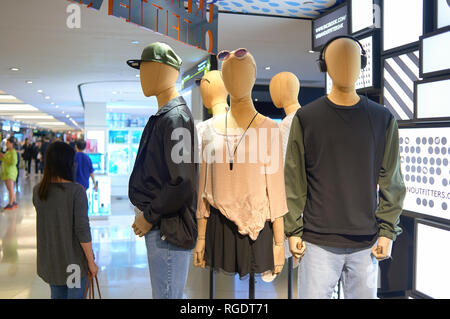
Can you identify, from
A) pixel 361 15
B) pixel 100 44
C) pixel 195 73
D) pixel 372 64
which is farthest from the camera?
pixel 195 73

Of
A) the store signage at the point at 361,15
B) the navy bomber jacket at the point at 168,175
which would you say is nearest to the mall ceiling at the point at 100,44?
the store signage at the point at 361,15

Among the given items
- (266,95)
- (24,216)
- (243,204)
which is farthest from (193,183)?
(266,95)

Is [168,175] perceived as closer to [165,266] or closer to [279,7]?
[165,266]

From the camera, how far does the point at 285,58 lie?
730 cm

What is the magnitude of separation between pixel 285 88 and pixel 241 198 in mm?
1212

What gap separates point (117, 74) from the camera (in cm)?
871

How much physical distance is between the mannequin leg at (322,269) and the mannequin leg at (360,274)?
4 centimetres

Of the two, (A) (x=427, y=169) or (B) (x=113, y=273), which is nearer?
(A) (x=427, y=169)

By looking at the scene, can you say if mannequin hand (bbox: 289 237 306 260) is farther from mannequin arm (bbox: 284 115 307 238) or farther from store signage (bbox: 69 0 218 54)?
store signage (bbox: 69 0 218 54)

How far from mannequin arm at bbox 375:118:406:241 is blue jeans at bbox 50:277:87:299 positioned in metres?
1.63

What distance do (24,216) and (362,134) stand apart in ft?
25.0

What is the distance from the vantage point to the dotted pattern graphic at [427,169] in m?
2.36

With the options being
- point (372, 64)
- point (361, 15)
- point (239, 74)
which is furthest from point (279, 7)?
point (239, 74)
